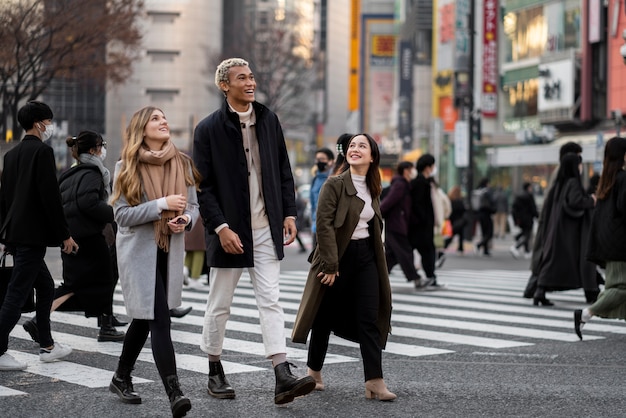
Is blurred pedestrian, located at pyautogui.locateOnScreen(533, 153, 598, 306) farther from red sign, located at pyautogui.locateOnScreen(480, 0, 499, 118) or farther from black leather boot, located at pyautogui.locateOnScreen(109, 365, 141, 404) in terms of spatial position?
red sign, located at pyautogui.locateOnScreen(480, 0, 499, 118)

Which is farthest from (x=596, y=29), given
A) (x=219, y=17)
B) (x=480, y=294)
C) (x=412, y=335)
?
(x=219, y=17)

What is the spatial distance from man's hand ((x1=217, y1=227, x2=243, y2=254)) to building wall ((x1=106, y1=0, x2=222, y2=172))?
292 ft

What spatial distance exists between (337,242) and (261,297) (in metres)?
0.66

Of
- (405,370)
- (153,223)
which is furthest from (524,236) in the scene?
(153,223)

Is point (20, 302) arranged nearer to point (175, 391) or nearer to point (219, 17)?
point (175, 391)

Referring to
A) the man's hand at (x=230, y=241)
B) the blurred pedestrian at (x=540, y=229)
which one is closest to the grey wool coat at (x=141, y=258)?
the man's hand at (x=230, y=241)

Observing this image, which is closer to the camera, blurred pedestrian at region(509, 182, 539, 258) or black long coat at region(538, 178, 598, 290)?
black long coat at region(538, 178, 598, 290)

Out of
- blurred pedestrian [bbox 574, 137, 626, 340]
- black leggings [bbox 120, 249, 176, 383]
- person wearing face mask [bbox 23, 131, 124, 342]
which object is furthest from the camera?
blurred pedestrian [bbox 574, 137, 626, 340]

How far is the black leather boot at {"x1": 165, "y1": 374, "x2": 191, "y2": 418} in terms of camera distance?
599 centimetres

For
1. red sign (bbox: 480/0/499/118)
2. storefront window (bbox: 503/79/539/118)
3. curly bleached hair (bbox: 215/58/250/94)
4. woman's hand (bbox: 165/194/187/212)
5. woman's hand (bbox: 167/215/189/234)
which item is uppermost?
red sign (bbox: 480/0/499/118)

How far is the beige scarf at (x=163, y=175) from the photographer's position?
6.34 metres

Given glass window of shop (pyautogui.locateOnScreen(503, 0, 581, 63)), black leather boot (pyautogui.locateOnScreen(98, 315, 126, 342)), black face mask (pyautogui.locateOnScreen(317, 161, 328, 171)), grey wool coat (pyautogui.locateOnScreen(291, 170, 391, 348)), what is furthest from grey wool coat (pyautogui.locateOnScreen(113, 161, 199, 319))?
glass window of shop (pyautogui.locateOnScreen(503, 0, 581, 63))

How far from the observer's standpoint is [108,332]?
9.59 m

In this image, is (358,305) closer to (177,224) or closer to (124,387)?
(177,224)
